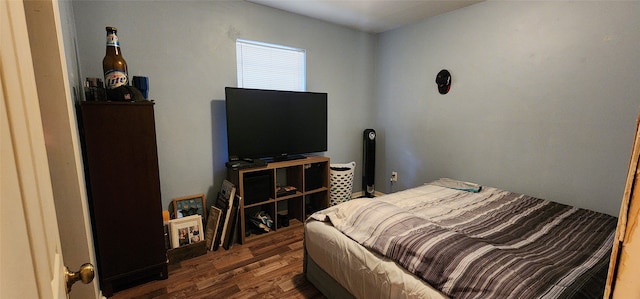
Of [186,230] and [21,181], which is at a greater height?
[21,181]

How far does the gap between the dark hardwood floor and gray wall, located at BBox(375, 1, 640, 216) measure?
194cm

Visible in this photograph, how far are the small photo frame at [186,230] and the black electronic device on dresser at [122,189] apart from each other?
287 mm

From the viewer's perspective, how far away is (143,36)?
7.16 feet

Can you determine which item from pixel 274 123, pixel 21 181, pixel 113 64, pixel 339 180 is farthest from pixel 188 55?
pixel 21 181

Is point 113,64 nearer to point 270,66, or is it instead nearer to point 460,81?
point 270,66

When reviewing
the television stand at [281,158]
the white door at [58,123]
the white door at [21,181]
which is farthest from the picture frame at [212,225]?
the white door at [21,181]

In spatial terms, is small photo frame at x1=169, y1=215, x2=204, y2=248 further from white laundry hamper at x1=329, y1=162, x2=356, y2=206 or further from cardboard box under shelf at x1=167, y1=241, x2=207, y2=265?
white laundry hamper at x1=329, y1=162, x2=356, y2=206

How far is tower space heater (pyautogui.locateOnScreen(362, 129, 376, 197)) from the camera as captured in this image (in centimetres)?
358

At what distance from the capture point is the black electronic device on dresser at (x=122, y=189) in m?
1.67

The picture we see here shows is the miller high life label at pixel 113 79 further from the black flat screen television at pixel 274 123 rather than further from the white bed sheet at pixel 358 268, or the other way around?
the white bed sheet at pixel 358 268

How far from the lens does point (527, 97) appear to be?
7.69ft

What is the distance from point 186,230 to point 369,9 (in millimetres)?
2740

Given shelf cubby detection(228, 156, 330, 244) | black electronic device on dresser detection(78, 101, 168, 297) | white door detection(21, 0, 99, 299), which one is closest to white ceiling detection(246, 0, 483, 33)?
shelf cubby detection(228, 156, 330, 244)

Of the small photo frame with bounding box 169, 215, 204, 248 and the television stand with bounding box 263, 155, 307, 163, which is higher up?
the television stand with bounding box 263, 155, 307, 163
